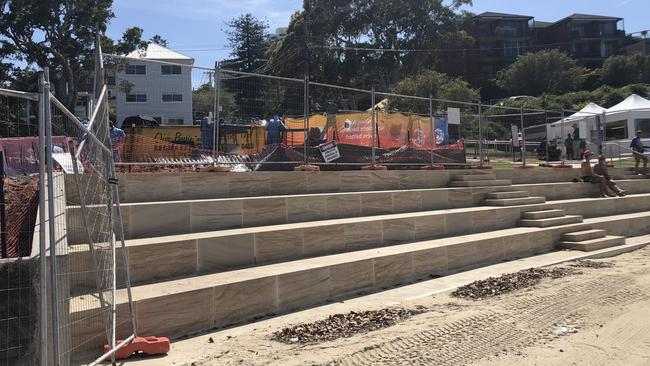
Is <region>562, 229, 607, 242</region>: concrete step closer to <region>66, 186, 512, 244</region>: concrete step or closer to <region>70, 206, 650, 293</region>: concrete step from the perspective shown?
<region>66, 186, 512, 244</region>: concrete step

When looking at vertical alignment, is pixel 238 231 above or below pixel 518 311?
above

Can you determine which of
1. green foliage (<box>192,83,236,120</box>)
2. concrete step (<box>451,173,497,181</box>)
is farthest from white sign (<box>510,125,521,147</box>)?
green foliage (<box>192,83,236,120</box>)

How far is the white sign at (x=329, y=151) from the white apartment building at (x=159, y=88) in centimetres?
302

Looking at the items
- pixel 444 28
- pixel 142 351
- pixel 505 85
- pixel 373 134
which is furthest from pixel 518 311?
pixel 505 85

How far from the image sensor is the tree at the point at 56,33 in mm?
39312

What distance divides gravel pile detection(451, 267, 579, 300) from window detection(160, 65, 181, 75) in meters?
5.48

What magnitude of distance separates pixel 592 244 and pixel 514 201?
6.50ft

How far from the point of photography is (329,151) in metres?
11.9

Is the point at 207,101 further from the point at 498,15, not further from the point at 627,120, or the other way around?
the point at 498,15

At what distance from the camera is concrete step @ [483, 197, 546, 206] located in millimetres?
12711

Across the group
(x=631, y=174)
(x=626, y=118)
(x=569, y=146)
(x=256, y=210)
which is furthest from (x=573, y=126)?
(x=256, y=210)

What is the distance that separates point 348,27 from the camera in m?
62.6

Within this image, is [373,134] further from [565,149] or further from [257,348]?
[565,149]

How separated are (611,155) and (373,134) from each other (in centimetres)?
1459
